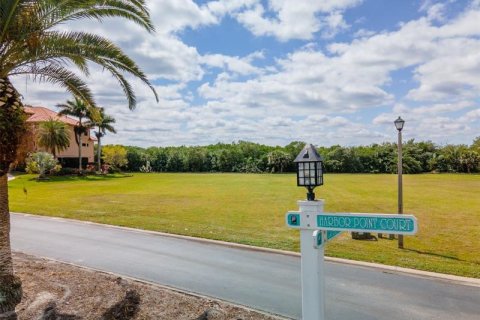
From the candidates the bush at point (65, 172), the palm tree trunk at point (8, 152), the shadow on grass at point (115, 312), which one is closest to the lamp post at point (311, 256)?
the shadow on grass at point (115, 312)

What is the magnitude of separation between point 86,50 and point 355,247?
8828mm

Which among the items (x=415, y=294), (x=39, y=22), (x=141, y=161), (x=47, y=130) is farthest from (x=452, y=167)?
(x=39, y=22)

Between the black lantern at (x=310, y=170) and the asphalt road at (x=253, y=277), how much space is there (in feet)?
11.5

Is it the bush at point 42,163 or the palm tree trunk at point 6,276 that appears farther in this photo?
the bush at point 42,163

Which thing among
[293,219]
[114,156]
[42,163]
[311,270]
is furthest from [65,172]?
[311,270]

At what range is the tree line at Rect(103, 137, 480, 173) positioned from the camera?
6366 cm

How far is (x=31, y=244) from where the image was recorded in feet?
37.1

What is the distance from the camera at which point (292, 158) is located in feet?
216

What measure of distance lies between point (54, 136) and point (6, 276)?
40355 millimetres

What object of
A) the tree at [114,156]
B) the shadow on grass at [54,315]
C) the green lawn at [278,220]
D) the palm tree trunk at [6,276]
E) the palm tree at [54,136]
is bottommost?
the green lawn at [278,220]

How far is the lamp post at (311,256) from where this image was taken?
131 inches

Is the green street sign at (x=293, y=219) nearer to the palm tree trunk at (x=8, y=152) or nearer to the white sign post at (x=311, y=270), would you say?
the white sign post at (x=311, y=270)

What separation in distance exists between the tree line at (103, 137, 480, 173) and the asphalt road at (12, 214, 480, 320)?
50.5 m

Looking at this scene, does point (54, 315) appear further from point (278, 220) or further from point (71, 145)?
point (71, 145)
